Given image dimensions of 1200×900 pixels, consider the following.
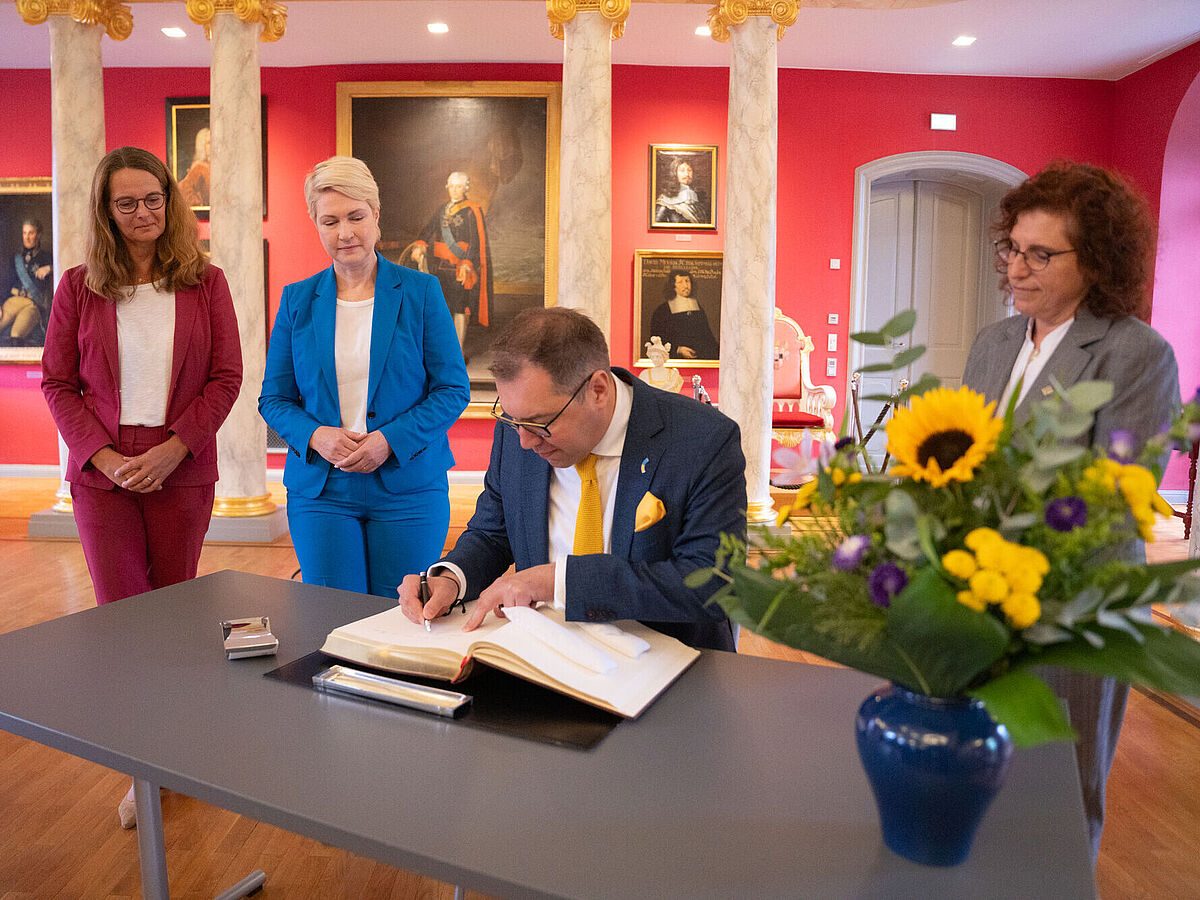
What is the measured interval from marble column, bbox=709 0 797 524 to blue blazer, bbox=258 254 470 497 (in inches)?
145

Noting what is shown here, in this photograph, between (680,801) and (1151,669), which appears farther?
(680,801)

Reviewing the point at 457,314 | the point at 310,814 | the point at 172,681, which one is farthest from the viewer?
the point at 457,314

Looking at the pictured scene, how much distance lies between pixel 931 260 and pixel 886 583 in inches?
350

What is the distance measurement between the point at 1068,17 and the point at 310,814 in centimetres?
769

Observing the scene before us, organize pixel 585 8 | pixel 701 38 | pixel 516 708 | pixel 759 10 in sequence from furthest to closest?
pixel 701 38 → pixel 759 10 → pixel 585 8 → pixel 516 708

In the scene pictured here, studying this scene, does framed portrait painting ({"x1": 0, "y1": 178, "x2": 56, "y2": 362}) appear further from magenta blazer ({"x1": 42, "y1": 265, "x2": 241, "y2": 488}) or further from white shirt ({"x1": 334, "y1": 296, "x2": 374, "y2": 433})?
white shirt ({"x1": 334, "y1": 296, "x2": 374, "y2": 433})

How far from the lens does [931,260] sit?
8.91 m

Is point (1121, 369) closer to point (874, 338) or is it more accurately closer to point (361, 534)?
point (874, 338)

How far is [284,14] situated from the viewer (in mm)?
6129

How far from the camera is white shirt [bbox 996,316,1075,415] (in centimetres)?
187

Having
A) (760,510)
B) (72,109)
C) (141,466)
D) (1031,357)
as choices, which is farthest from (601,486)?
(72,109)

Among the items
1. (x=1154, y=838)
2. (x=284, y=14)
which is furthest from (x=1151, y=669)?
(x=284, y=14)

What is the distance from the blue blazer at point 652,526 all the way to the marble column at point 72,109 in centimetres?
515

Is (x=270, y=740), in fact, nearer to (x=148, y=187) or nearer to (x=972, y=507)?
(x=972, y=507)
